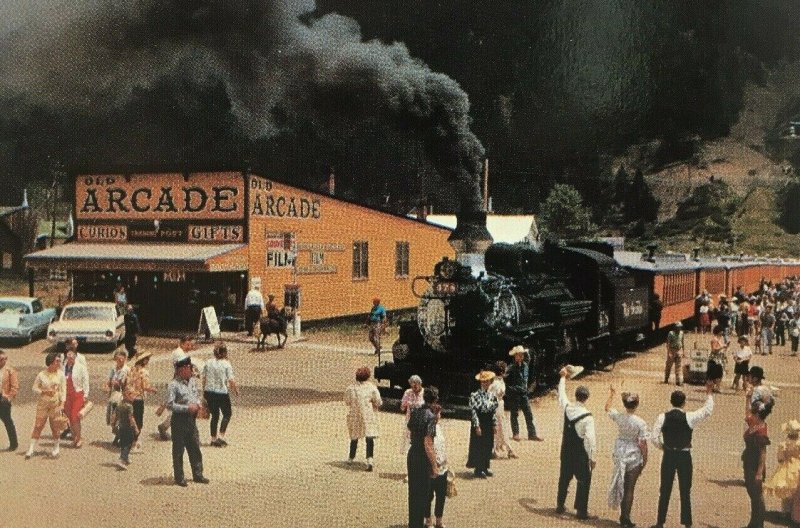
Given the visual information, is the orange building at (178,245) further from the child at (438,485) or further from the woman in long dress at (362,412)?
the child at (438,485)

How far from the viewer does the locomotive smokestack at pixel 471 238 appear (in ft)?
34.0

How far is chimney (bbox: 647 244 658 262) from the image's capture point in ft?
36.2

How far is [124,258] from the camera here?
8.75 metres

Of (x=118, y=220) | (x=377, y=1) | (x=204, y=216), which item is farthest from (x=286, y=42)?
(x=118, y=220)

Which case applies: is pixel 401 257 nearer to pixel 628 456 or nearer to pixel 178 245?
pixel 178 245

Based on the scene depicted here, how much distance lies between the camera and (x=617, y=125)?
24.2 feet

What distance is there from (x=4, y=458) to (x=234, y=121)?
4.43 metres

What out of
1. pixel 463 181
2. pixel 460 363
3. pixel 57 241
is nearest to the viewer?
pixel 57 241

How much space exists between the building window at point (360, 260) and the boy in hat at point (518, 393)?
4.44 meters

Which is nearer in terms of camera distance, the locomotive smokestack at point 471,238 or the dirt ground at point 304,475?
the dirt ground at point 304,475

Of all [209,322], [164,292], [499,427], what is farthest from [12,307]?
[499,427]

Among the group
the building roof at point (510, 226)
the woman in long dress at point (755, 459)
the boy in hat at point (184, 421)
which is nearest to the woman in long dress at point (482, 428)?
the woman in long dress at point (755, 459)

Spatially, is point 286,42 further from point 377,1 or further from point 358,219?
point 358,219

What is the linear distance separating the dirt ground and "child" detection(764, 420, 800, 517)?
0.19 meters
